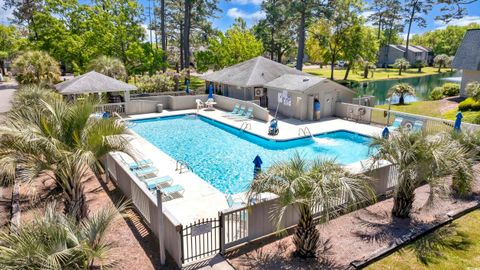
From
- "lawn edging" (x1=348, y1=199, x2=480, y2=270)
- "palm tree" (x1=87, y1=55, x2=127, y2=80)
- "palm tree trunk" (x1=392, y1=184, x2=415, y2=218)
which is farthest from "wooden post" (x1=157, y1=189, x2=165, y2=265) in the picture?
"palm tree" (x1=87, y1=55, x2=127, y2=80)

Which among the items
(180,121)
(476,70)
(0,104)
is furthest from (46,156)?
(476,70)

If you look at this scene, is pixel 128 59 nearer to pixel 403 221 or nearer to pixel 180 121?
pixel 180 121

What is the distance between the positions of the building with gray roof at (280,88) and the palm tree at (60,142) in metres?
15.6

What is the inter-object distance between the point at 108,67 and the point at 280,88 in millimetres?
15531

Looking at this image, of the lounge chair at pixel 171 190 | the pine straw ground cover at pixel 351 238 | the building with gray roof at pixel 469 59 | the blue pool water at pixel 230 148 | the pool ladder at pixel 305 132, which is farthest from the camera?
the building with gray roof at pixel 469 59

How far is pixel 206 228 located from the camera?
22.2ft

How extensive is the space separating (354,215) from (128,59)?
30524 mm

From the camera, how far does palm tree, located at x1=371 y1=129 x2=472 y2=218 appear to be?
25.0ft

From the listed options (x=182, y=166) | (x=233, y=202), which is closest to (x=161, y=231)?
(x=233, y=202)

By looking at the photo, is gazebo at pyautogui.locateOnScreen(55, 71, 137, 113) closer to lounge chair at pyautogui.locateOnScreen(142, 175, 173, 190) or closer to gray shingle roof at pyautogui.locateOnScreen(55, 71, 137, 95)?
gray shingle roof at pyautogui.locateOnScreen(55, 71, 137, 95)

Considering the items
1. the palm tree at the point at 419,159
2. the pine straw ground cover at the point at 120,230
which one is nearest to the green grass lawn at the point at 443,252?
the palm tree at the point at 419,159

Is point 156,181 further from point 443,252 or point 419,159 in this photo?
point 443,252

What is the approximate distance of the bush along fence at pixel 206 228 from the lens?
6715 millimetres

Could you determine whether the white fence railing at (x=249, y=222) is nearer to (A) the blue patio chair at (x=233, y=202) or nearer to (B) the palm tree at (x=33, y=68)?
(A) the blue patio chair at (x=233, y=202)
